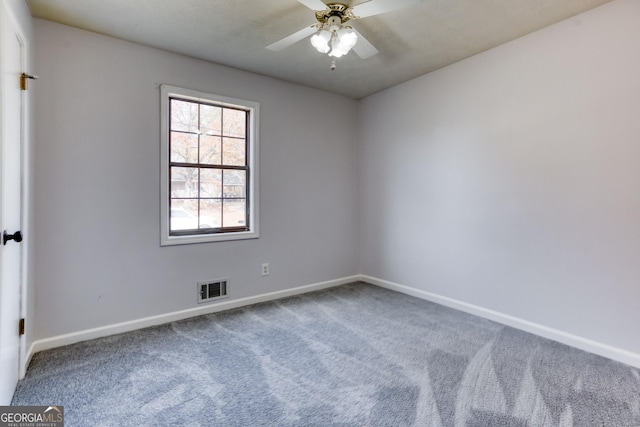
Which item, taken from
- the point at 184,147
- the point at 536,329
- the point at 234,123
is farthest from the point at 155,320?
the point at 536,329

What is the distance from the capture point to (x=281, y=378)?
2082 mm

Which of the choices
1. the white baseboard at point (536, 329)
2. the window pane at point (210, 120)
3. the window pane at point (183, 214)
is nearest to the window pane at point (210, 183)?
the window pane at point (183, 214)

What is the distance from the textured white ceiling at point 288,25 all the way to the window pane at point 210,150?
78 centimetres

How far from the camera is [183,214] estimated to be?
3133 mm

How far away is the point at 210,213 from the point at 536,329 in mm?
3225

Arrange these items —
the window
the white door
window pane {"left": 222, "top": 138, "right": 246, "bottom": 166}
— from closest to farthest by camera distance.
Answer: the white door < the window < window pane {"left": 222, "top": 138, "right": 246, "bottom": 166}

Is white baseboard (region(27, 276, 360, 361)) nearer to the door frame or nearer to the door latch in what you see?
the door frame

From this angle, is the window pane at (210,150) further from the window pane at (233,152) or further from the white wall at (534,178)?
the white wall at (534,178)

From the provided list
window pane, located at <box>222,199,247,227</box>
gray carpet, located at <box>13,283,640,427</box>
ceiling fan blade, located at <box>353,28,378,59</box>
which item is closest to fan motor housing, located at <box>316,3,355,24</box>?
ceiling fan blade, located at <box>353,28,378,59</box>

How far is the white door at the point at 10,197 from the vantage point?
1608mm

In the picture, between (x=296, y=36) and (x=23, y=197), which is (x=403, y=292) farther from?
(x=23, y=197)

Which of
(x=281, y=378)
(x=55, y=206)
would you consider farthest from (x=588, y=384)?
(x=55, y=206)

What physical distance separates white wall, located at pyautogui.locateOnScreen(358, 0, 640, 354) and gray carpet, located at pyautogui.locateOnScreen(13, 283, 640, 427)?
0.44 m

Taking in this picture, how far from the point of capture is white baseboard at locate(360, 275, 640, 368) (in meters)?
2.27
